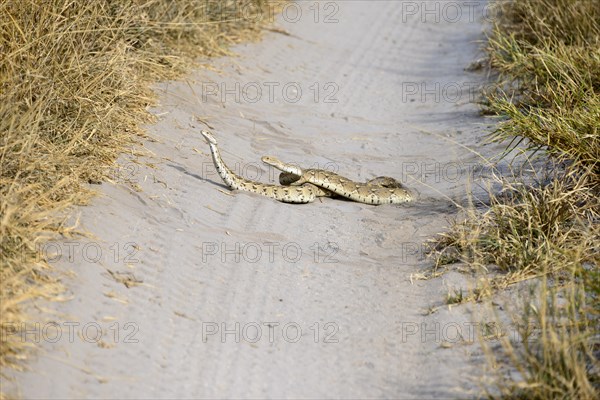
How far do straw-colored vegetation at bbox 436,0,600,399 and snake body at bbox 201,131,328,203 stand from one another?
160 centimetres

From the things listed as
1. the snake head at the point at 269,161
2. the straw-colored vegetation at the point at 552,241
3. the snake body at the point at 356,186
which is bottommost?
the snake body at the point at 356,186

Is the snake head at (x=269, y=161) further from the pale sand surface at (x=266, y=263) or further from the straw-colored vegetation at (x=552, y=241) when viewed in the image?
the straw-colored vegetation at (x=552, y=241)

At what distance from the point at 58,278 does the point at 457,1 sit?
11710 millimetres

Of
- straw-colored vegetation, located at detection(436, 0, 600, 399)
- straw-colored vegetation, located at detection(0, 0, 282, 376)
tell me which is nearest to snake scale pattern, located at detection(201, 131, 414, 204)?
straw-colored vegetation, located at detection(0, 0, 282, 376)

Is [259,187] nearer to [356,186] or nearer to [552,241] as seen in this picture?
[356,186]

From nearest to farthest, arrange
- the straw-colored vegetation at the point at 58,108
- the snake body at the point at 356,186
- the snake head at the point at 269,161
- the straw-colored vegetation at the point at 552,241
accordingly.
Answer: the straw-colored vegetation at the point at 552,241, the straw-colored vegetation at the point at 58,108, the snake head at the point at 269,161, the snake body at the point at 356,186

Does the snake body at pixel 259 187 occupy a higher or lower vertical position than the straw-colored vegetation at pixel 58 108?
lower

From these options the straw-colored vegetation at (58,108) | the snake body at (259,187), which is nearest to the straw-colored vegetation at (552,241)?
the snake body at (259,187)

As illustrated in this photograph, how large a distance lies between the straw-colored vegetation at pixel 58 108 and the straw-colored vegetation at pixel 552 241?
2789mm

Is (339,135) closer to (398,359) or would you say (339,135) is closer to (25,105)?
(25,105)

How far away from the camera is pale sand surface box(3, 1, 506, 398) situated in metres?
5.51

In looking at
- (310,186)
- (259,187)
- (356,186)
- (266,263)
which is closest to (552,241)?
(266,263)

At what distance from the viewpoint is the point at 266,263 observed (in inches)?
277

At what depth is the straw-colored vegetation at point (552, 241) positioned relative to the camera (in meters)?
4.96
